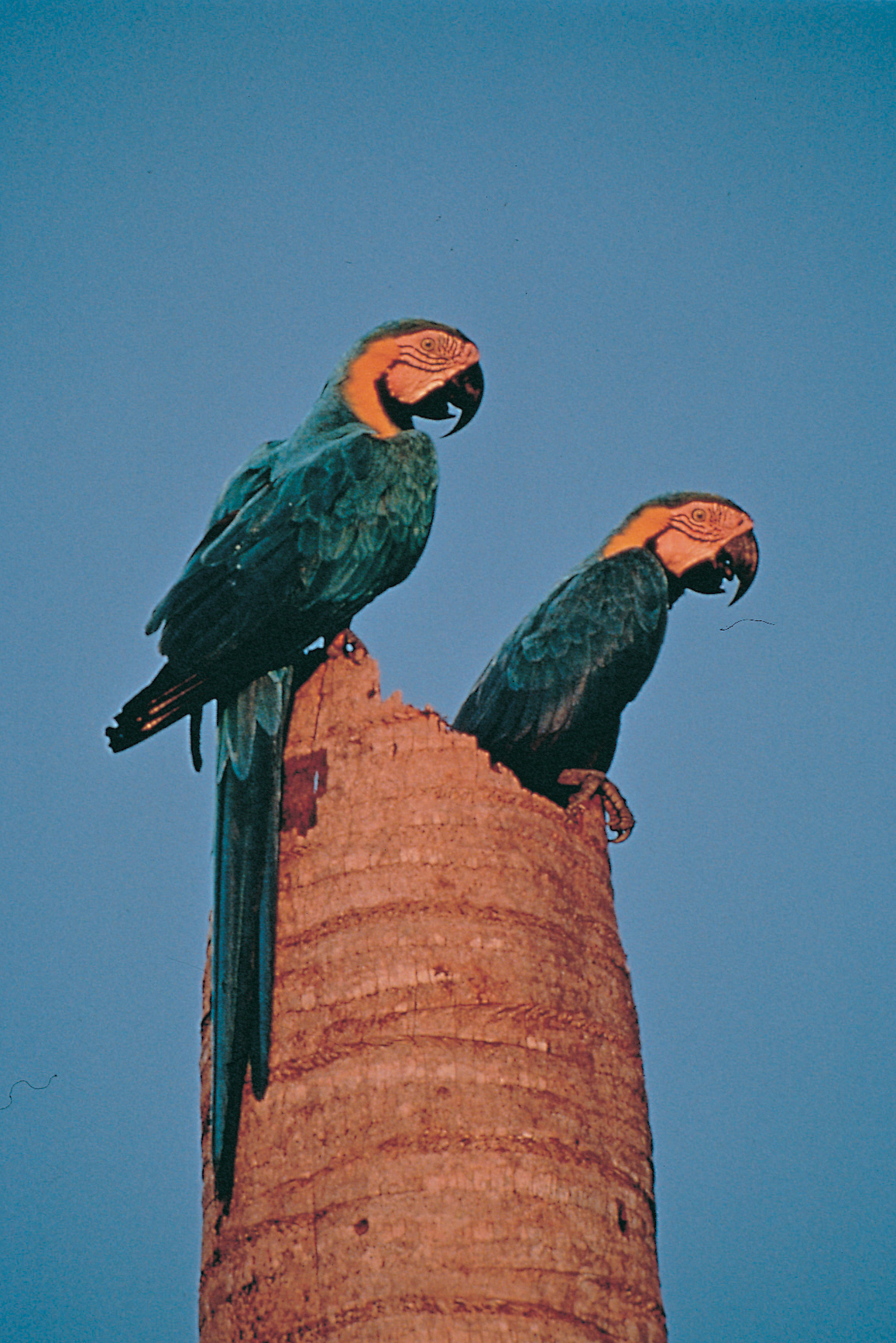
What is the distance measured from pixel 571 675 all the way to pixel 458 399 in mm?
1325

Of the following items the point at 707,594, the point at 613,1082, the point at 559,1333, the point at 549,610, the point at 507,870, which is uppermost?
the point at 707,594

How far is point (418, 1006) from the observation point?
2.89m

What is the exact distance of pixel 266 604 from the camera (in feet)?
12.3

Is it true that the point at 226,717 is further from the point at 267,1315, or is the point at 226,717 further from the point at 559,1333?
the point at 559,1333

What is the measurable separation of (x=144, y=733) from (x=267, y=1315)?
1584mm

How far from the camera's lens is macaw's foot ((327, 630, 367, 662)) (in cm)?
371

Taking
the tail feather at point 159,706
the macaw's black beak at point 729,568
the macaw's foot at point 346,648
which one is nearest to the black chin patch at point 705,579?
the macaw's black beak at point 729,568

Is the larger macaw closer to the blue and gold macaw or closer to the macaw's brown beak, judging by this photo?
the blue and gold macaw

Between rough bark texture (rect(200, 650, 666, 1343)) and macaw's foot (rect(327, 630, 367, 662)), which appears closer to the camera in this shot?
rough bark texture (rect(200, 650, 666, 1343))

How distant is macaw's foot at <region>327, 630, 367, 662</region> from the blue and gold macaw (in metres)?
0.78

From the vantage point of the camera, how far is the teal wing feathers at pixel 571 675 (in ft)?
14.3

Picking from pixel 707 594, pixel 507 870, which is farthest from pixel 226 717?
pixel 707 594

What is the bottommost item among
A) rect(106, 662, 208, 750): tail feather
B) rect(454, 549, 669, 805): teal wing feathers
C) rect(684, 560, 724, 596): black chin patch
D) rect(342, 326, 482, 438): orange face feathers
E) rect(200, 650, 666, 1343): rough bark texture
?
rect(200, 650, 666, 1343): rough bark texture

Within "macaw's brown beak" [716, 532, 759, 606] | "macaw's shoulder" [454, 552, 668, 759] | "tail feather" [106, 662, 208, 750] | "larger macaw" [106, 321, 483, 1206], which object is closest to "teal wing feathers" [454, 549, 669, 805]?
"macaw's shoulder" [454, 552, 668, 759]
